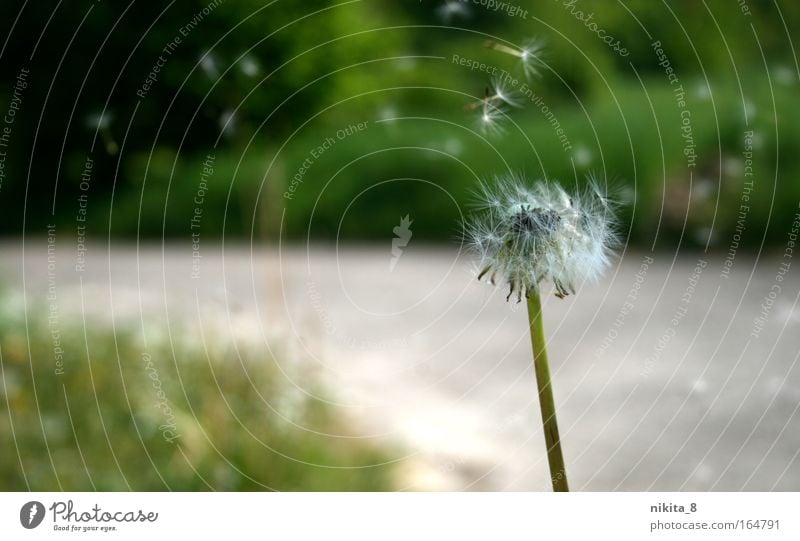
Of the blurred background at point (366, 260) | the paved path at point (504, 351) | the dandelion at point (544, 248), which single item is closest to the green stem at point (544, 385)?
the dandelion at point (544, 248)

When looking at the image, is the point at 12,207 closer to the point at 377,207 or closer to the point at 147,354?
the point at 377,207

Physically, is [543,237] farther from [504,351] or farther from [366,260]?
[366,260]

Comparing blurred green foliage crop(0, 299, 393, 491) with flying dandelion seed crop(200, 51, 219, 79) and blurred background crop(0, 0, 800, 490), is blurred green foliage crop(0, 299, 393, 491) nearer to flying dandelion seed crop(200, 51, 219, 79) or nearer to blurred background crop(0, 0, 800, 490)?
blurred background crop(0, 0, 800, 490)

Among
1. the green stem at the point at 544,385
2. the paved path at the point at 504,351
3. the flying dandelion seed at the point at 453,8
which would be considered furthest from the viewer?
the paved path at the point at 504,351

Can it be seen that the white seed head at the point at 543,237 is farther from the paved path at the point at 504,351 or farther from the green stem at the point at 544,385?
the paved path at the point at 504,351

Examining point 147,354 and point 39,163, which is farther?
point 39,163

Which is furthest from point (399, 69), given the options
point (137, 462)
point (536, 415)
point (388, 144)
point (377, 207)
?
point (137, 462)

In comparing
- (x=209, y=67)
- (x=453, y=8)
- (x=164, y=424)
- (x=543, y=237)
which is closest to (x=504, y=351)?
(x=209, y=67)
